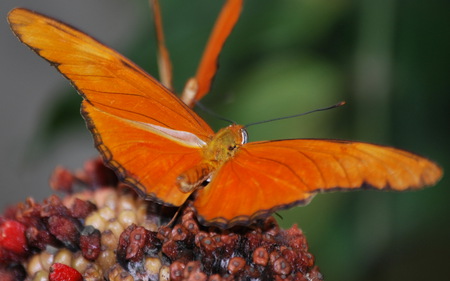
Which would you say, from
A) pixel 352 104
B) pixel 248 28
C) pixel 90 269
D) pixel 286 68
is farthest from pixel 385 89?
pixel 90 269

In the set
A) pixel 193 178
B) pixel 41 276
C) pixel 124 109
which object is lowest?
pixel 41 276

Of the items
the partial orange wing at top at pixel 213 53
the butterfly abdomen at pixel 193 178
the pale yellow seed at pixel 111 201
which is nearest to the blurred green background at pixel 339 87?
the partial orange wing at top at pixel 213 53

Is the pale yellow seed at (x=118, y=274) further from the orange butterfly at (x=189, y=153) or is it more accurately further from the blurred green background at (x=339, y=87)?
the blurred green background at (x=339, y=87)

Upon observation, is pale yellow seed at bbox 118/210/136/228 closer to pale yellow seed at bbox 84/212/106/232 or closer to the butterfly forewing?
pale yellow seed at bbox 84/212/106/232

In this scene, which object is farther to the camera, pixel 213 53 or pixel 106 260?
pixel 213 53

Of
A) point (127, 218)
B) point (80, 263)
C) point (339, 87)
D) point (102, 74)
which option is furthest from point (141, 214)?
point (339, 87)

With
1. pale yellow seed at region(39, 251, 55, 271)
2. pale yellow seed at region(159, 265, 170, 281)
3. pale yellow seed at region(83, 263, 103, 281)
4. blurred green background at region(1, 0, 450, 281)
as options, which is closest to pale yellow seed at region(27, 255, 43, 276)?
pale yellow seed at region(39, 251, 55, 271)

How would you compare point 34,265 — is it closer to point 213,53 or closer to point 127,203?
point 127,203
